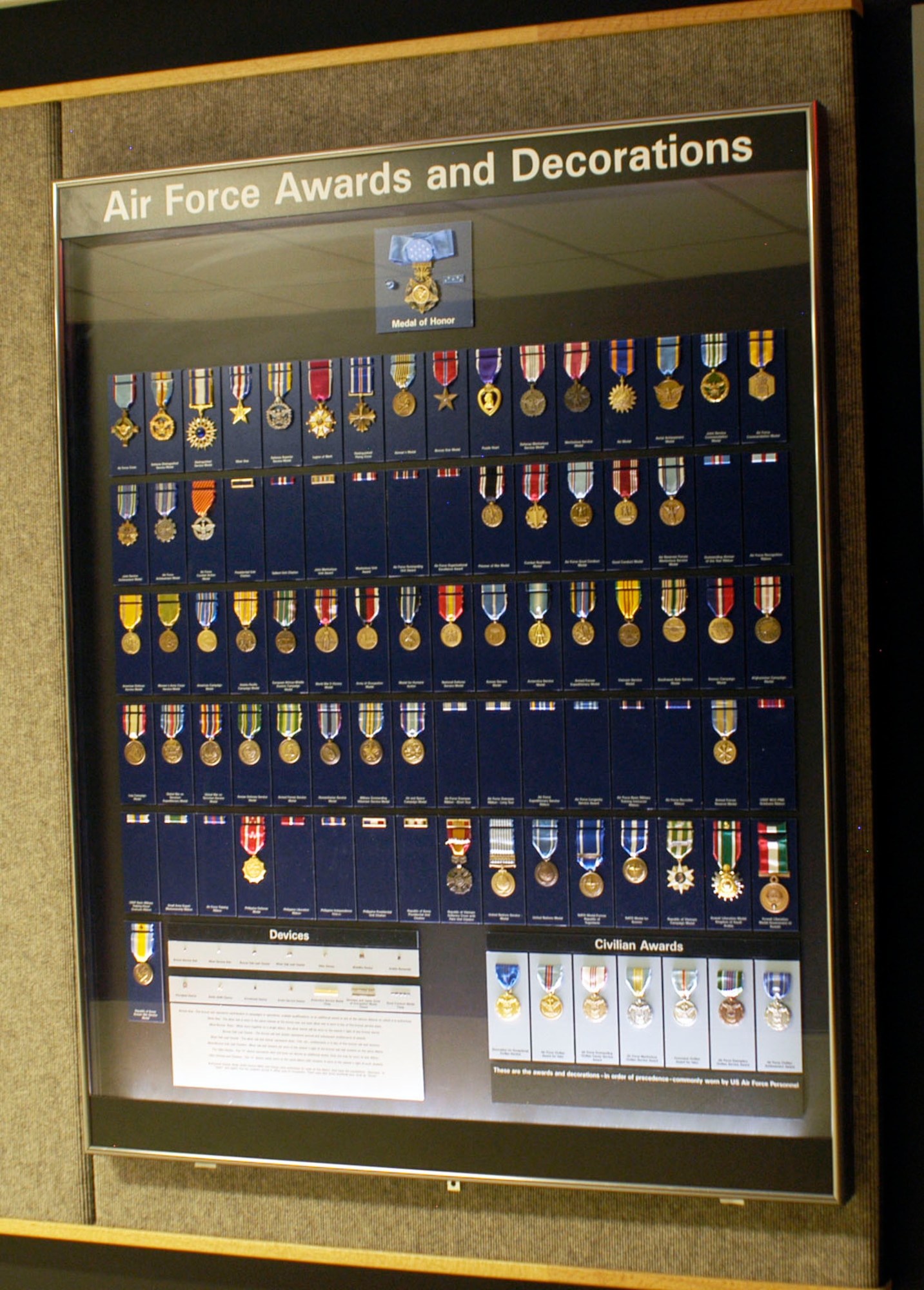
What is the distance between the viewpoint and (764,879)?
1.34 m

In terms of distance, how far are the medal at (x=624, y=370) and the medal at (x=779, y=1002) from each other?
0.85 m

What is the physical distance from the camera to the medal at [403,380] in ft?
4.62

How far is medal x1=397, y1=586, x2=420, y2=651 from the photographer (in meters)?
1.42

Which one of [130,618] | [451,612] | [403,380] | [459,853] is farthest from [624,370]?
[130,618]

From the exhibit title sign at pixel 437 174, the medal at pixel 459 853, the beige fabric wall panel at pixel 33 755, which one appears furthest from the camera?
the beige fabric wall panel at pixel 33 755

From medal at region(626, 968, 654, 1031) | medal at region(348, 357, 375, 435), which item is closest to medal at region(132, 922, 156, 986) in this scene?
medal at region(626, 968, 654, 1031)

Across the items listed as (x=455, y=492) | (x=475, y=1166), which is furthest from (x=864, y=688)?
(x=475, y=1166)

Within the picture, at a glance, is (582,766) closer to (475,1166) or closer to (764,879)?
(764,879)

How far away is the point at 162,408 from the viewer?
1.48 meters

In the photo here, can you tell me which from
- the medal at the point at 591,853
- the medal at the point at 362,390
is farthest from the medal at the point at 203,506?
the medal at the point at 591,853

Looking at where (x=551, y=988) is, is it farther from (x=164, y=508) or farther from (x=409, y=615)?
(x=164, y=508)

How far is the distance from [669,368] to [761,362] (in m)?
0.13

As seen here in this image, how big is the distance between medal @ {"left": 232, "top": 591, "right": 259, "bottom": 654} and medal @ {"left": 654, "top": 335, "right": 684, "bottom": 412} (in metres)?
0.69

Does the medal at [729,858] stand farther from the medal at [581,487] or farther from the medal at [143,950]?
the medal at [143,950]
